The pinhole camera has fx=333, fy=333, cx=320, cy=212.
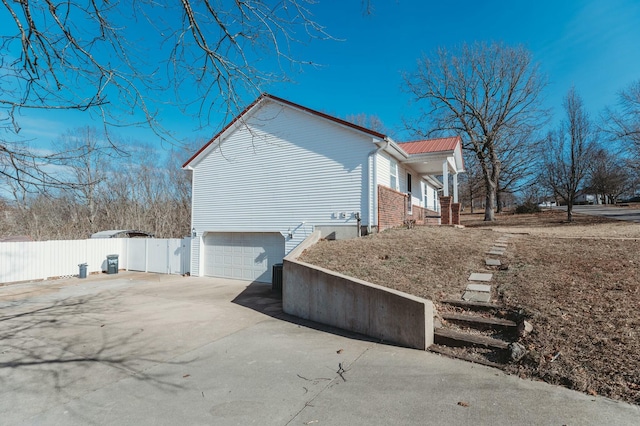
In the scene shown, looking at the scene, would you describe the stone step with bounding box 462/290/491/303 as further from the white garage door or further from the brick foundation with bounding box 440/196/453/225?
the brick foundation with bounding box 440/196/453/225

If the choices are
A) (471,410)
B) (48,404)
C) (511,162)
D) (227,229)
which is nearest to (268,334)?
(48,404)

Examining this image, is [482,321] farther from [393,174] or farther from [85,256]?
[85,256]

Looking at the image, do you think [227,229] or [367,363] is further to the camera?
[227,229]

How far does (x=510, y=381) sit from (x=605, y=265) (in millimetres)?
4277

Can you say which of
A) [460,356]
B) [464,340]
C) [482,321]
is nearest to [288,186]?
[482,321]

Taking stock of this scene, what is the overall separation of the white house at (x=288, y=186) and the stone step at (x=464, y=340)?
6443 millimetres

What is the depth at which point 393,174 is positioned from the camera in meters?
13.3

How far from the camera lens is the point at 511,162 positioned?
24.8 m

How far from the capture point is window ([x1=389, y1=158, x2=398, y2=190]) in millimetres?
13094

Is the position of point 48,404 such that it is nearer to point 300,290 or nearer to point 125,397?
point 125,397

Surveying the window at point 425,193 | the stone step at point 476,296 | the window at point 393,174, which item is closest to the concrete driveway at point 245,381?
the stone step at point 476,296

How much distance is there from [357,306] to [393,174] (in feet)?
28.2

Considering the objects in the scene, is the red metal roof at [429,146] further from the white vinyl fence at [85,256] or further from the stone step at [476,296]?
the white vinyl fence at [85,256]

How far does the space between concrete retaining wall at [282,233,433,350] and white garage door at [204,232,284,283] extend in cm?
583
